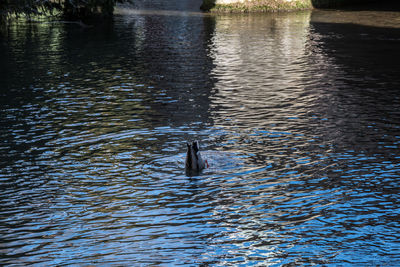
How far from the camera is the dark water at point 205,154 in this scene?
38.3 feet

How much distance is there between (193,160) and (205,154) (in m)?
1.62

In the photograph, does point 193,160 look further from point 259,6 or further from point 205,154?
point 259,6

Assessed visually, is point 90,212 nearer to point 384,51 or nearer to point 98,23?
point 384,51

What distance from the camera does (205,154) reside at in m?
16.9

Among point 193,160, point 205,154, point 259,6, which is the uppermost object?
point 259,6

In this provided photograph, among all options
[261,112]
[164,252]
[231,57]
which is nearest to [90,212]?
[164,252]

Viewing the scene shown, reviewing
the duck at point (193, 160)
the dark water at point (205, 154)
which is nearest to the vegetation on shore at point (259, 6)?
the dark water at point (205, 154)

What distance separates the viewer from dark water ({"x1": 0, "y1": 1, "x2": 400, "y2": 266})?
1169 cm

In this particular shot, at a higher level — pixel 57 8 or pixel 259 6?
pixel 57 8

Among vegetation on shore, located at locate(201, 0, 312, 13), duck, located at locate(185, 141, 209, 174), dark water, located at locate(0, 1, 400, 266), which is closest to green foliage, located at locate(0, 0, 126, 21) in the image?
dark water, located at locate(0, 1, 400, 266)

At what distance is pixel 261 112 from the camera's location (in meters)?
22.0

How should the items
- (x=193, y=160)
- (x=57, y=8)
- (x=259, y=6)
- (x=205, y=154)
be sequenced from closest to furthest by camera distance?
(x=193, y=160)
(x=205, y=154)
(x=57, y=8)
(x=259, y=6)

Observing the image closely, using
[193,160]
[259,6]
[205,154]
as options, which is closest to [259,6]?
[259,6]

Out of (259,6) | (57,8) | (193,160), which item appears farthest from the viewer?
(259,6)
